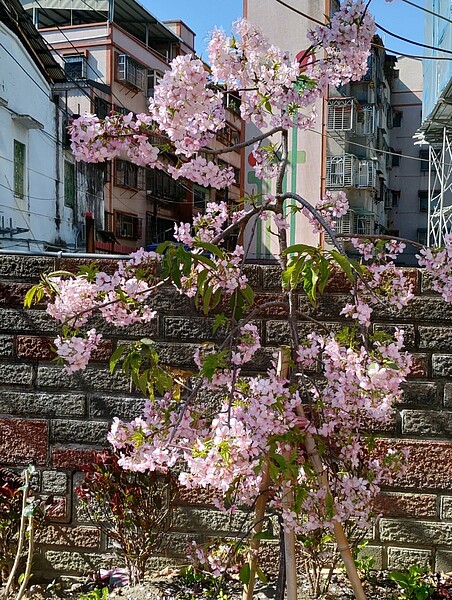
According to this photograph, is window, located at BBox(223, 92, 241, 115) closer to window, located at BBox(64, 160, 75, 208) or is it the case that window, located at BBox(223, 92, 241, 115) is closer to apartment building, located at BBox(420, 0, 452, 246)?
apartment building, located at BBox(420, 0, 452, 246)

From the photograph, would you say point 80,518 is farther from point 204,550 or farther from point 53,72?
point 53,72

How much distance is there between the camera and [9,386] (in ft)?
9.67

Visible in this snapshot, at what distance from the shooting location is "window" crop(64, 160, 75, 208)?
1680cm

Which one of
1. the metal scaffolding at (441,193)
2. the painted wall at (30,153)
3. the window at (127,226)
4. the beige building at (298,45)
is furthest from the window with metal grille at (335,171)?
the beige building at (298,45)

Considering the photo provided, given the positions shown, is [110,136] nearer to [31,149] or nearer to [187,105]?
[187,105]

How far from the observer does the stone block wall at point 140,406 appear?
2734mm

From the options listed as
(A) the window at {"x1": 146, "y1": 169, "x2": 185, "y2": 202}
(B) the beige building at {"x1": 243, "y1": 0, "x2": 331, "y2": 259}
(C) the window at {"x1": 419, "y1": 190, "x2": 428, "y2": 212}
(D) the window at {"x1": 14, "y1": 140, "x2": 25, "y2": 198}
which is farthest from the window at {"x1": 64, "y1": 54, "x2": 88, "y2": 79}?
(C) the window at {"x1": 419, "y1": 190, "x2": 428, "y2": 212}

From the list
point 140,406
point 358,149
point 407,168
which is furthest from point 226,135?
point 407,168

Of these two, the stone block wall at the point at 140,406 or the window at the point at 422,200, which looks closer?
the stone block wall at the point at 140,406

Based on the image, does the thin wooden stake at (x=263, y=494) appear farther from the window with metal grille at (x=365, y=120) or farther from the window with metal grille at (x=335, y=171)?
the window with metal grille at (x=365, y=120)

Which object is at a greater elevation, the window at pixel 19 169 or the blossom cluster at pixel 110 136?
the window at pixel 19 169

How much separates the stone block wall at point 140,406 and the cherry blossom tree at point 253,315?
27.9 inches

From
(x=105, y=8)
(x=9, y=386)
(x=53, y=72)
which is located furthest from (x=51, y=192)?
(x=9, y=386)

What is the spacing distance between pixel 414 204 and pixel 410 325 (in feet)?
101
